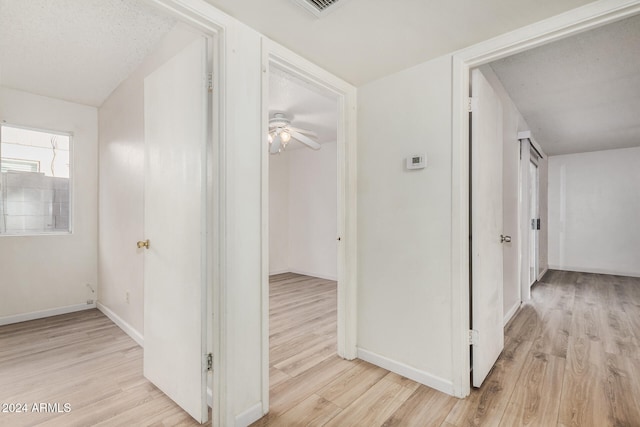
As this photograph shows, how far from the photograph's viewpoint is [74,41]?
2330 mm

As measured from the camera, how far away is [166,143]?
72.2 inches

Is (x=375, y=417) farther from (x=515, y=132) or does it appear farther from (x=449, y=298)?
(x=515, y=132)

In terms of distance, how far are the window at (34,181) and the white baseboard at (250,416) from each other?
11.0 ft

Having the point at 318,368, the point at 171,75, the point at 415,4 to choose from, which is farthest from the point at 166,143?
the point at 318,368

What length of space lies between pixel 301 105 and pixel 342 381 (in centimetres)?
289

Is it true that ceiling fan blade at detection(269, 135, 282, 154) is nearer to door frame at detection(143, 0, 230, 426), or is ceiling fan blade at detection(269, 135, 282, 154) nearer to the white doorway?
the white doorway

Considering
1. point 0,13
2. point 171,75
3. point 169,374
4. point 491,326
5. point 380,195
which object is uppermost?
point 0,13

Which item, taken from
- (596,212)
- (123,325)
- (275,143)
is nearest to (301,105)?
(275,143)

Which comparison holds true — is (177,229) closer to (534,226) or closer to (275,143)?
(275,143)

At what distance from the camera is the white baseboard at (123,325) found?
265 centimetres

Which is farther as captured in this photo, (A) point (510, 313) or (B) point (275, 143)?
(B) point (275, 143)

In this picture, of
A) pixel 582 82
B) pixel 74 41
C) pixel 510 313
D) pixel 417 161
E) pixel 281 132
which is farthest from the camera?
pixel 281 132

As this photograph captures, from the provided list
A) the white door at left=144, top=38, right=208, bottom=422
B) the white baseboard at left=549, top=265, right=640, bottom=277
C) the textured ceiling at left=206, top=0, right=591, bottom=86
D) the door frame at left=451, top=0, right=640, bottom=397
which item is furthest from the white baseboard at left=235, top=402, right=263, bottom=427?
the white baseboard at left=549, top=265, right=640, bottom=277

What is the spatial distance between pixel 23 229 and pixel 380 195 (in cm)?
388
